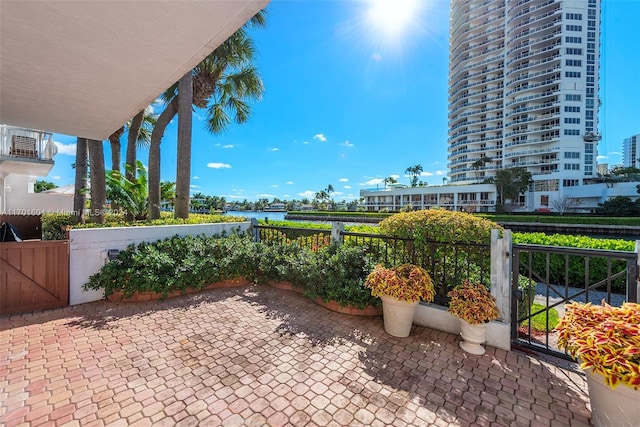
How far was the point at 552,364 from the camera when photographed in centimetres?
317

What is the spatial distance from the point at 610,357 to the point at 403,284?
78.1 inches

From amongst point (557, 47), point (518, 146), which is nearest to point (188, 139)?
point (518, 146)

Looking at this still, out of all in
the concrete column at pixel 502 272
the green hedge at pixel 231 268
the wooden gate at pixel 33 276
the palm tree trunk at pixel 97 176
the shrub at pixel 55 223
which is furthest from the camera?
the shrub at pixel 55 223

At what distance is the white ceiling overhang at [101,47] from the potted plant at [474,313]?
428 centimetres

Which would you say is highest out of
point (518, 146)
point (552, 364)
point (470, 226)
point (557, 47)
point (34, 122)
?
point (557, 47)

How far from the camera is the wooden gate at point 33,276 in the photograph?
430 centimetres

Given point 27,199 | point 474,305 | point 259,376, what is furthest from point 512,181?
point 27,199

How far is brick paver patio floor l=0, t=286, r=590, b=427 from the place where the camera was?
2.32 meters

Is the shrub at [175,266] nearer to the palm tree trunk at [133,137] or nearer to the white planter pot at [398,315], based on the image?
the white planter pot at [398,315]

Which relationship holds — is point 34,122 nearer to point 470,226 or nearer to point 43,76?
point 43,76

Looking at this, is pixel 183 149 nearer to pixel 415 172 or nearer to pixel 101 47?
pixel 101 47

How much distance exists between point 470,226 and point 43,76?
23.7 feet

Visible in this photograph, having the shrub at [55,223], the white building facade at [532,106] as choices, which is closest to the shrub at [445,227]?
the shrub at [55,223]

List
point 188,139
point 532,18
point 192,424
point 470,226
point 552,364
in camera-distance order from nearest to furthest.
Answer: point 192,424 → point 552,364 → point 470,226 → point 188,139 → point 532,18
